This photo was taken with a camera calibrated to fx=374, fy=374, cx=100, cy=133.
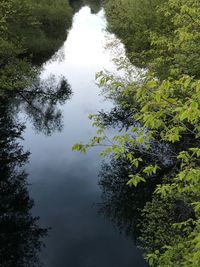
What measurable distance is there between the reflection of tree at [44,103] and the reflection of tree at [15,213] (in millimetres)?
5958

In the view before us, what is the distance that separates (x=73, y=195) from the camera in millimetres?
31672

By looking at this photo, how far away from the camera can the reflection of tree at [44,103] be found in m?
45.4

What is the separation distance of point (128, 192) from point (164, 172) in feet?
12.1

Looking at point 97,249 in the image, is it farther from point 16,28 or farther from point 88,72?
point 88,72

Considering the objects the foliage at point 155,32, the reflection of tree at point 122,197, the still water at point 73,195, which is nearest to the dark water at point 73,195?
the still water at point 73,195

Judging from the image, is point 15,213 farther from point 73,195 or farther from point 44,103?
point 44,103

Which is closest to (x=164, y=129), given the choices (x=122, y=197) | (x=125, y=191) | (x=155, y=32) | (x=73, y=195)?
(x=122, y=197)

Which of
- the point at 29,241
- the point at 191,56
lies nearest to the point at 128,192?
the point at 29,241

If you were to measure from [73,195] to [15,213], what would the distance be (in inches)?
220

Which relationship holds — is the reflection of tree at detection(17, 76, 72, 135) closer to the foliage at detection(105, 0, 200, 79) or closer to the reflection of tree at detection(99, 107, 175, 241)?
the foliage at detection(105, 0, 200, 79)

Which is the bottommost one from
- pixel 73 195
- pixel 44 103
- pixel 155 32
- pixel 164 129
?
pixel 164 129

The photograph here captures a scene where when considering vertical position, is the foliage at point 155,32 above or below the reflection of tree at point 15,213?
above

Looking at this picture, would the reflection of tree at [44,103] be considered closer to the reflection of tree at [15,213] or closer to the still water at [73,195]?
the still water at [73,195]

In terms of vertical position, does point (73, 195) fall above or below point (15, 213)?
above
